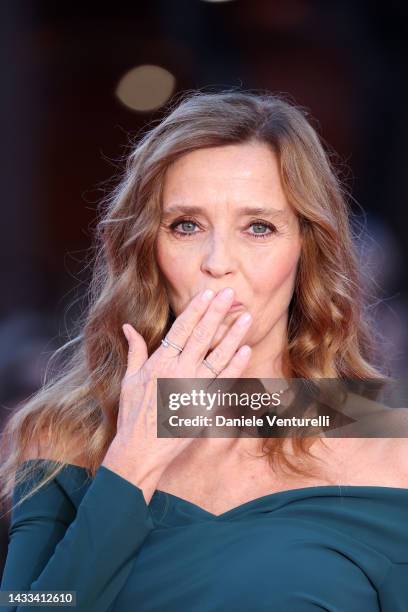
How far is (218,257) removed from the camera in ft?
5.25

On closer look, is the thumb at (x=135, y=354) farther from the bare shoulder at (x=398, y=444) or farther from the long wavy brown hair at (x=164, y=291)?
the bare shoulder at (x=398, y=444)

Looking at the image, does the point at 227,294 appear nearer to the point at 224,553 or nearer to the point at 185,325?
the point at 185,325

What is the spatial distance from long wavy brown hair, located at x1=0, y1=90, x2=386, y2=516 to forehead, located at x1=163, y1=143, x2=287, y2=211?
0.06 ft

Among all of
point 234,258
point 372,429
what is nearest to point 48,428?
point 234,258

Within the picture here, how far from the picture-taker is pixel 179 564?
151cm

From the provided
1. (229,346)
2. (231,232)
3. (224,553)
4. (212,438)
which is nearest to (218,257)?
(231,232)

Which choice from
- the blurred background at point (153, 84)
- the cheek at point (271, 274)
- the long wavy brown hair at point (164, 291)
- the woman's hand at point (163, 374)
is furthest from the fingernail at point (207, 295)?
the blurred background at point (153, 84)

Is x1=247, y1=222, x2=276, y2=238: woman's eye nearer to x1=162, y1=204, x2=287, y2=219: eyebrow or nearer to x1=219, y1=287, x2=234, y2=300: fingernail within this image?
x1=162, y1=204, x2=287, y2=219: eyebrow

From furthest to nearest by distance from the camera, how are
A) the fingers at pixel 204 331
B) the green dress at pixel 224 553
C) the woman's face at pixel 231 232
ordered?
the woman's face at pixel 231 232, the fingers at pixel 204 331, the green dress at pixel 224 553

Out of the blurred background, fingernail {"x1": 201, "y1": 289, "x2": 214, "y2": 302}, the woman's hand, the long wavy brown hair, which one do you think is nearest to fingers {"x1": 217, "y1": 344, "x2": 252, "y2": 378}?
the woman's hand

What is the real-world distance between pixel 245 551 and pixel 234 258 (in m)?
0.54

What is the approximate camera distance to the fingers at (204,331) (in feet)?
5.00

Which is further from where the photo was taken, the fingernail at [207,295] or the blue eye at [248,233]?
the blue eye at [248,233]

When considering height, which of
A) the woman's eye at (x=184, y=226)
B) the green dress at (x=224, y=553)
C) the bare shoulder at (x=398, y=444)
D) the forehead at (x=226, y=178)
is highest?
the forehead at (x=226, y=178)
